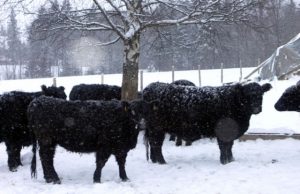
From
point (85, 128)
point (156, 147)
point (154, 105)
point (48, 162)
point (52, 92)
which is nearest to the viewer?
point (85, 128)

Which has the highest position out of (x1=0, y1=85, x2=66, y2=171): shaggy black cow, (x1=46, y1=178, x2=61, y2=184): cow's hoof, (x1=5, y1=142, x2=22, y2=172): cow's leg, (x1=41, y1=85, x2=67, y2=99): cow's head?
(x1=41, y1=85, x2=67, y2=99): cow's head

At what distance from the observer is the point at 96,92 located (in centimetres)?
1216

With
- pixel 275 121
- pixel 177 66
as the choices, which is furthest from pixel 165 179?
pixel 177 66

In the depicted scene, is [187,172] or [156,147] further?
[156,147]

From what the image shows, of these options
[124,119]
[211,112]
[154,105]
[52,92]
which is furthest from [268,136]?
[52,92]

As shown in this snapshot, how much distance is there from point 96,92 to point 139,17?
93.9 inches

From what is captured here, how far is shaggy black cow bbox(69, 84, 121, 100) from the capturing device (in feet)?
39.8

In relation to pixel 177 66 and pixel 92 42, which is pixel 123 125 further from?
pixel 177 66

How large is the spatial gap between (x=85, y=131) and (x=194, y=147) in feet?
11.8

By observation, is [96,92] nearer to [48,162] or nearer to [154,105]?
[154,105]

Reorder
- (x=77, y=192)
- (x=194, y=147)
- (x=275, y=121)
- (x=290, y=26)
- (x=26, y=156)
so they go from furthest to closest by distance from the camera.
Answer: (x=290, y=26), (x=275, y=121), (x=194, y=147), (x=26, y=156), (x=77, y=192)

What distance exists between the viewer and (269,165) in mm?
7691

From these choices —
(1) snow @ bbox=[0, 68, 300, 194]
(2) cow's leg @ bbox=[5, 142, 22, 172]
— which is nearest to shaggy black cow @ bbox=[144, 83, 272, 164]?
(1) snow @ bbox=[0, 68, 300, 194]

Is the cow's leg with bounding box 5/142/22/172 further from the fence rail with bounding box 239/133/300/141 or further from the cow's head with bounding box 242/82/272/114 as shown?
the fence rail with bounding box 239/133/300/141
